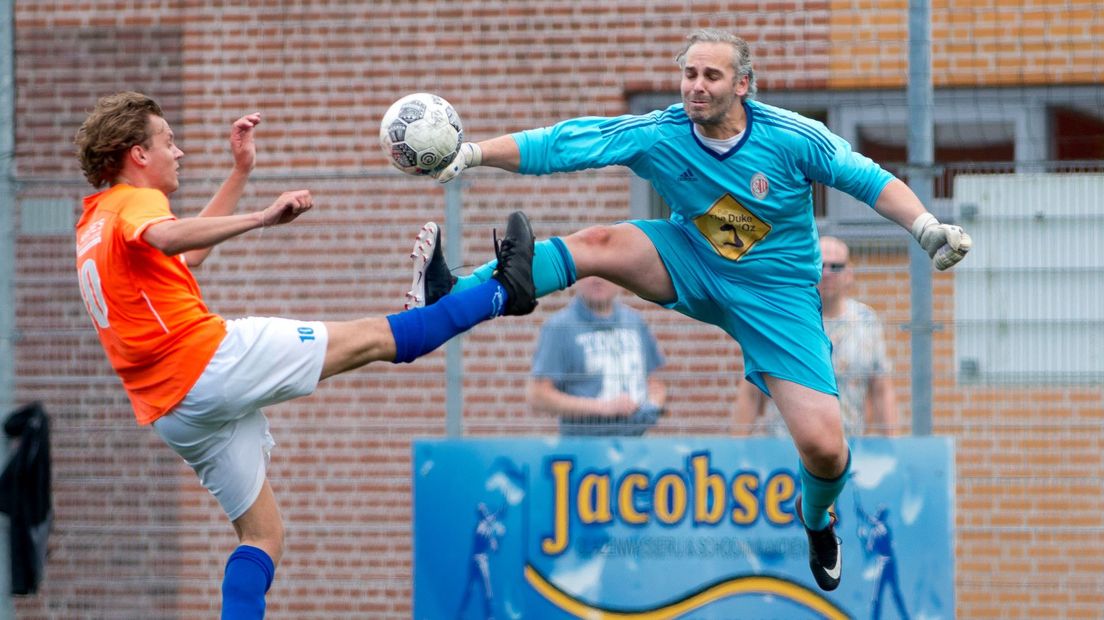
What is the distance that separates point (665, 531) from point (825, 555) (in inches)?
35.2

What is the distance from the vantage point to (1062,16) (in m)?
6.93

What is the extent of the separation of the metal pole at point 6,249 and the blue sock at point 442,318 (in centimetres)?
273

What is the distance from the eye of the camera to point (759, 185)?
513 cm

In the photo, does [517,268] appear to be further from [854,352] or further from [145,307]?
[854,352]

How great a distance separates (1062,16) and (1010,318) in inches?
59.7

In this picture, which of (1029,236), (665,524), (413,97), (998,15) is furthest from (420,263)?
(998,15)

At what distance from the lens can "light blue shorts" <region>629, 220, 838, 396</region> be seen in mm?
5273

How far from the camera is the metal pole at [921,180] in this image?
6.35 m

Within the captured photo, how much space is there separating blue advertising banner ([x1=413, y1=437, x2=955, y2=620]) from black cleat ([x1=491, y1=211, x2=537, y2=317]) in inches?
59.8

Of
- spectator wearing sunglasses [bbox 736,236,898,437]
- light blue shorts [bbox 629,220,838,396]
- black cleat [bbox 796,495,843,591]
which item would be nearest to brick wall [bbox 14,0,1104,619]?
spectator wearing sunglasses [bbox 736,236,898,437]

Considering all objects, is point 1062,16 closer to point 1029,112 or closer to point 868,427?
point 1029,112

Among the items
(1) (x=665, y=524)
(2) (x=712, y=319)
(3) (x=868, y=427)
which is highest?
(2) (x=712, y=319)

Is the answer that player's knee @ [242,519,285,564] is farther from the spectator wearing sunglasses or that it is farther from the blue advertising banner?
the spectator wearing sunglasses

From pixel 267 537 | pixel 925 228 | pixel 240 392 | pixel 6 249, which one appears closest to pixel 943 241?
pixel 925 228
